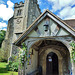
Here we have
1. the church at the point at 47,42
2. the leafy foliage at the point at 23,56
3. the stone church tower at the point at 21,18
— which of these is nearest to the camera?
the church at the point at 47,42

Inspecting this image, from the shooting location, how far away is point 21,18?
64.7 feet

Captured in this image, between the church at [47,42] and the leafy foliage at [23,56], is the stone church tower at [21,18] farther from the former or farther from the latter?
the leafy foliage at [23,56]

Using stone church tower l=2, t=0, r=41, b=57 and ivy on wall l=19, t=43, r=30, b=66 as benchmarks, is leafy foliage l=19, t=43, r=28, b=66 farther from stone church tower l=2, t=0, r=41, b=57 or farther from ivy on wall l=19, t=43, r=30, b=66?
stone church tower l=2, t=0, r=41, b=57

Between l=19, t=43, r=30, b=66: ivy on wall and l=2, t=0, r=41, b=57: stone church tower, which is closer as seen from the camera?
l=19, t=43, r=30, b=66: ivy on wall

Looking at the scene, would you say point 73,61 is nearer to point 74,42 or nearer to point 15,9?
point 74,42

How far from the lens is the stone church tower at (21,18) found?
55.3 ft

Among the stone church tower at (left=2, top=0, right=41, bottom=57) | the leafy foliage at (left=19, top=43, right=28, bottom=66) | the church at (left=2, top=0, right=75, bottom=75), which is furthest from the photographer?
the stone church tower at (left=2, top=0, right=41, bottom=57)

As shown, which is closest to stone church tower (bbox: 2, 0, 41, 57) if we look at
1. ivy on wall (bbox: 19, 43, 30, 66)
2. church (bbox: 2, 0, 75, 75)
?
church (bbox: 2, 0, 75, 75)

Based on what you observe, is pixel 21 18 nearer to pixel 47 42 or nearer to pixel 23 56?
pixel 47 42

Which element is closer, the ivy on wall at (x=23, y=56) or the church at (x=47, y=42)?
the church at (x=47, y=42)

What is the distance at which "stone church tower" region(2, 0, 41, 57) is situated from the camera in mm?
16859

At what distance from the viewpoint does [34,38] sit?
5.01 meters

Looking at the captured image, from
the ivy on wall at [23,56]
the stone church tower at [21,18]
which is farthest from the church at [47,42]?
the stone church tower at [21,18]

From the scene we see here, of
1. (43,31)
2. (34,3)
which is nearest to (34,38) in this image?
(43,31)
